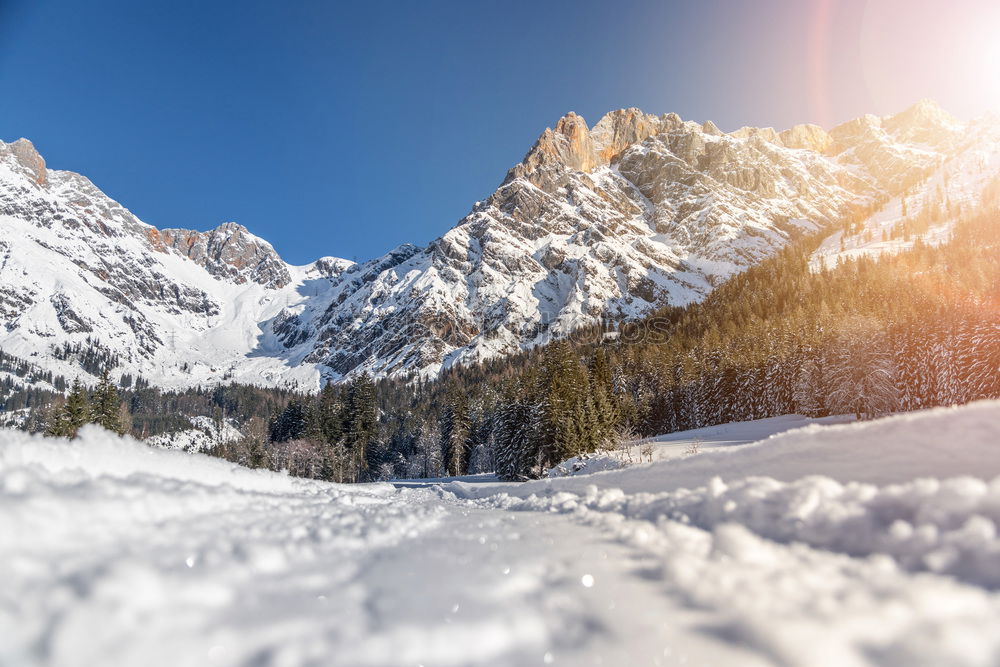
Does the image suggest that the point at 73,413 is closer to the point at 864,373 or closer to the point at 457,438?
the point at 457,438

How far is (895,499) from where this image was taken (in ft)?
10.0

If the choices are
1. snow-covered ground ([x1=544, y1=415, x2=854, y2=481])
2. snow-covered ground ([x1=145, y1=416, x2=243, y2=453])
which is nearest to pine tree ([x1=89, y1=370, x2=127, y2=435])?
snow-covered ground ([x1=544, y1=415, x2=854, y2=481])

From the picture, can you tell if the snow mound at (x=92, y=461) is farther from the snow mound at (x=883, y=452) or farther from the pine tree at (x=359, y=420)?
the pine tree at (x=359, y=420)

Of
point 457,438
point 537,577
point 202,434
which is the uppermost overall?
point 202,434

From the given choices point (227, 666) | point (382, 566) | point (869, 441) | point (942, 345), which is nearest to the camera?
point (227, 666)

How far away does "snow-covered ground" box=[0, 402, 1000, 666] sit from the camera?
1.95 metres

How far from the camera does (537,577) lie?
9.38 feet

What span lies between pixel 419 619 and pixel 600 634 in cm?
90

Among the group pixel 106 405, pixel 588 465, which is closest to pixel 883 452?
pixel 588 465

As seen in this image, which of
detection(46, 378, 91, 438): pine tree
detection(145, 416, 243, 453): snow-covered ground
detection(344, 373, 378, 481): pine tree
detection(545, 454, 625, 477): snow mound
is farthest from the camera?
detection(145, 416, 243, 453): snow-covered ground

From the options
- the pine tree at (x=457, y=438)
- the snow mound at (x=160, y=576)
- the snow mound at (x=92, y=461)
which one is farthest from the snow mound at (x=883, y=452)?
the pine tree at (x=457, y=438)

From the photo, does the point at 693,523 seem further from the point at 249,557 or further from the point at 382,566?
the point at 249,557

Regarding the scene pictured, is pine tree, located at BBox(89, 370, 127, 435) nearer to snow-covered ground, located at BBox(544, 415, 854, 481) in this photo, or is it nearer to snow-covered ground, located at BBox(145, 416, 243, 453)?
snow-covered ground, located at BBox(544, 415, 854, 481)

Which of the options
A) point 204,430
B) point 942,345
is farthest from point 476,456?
point 204,430
